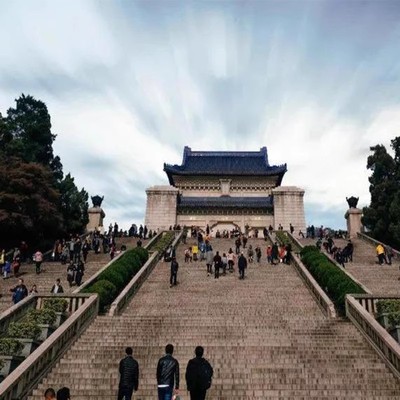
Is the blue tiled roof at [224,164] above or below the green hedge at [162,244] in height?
above

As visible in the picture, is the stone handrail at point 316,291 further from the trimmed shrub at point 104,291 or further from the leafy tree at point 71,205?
the leafy tree at point 71,205

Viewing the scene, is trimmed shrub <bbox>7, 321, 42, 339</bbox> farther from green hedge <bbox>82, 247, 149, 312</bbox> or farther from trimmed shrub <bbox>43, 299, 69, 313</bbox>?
green hedge <bbox>82, 247, 149, 312</bbox>

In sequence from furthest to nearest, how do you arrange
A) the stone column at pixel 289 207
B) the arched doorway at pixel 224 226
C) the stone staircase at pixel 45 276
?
1. the arched doorway at pixel 224 226
2. the stone column at pixel 289 207
3. the stone staircase at pixel 45 276

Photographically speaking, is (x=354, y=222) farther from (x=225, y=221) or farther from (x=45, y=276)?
(x=45, y=276)

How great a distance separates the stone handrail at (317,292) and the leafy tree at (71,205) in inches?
824

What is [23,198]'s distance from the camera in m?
25.0

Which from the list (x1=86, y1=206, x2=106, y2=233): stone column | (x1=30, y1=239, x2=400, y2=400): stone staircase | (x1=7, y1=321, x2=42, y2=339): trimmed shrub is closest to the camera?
(x1=30, y1=239, x2=400, y2=400): stone staircase

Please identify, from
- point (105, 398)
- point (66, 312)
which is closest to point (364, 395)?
point (105, 398)

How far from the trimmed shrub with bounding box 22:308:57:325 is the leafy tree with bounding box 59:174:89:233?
24194 millimetres

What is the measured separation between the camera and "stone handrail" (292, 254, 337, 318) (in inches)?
553

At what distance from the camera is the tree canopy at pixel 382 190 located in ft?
104

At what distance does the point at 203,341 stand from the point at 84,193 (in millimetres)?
31195

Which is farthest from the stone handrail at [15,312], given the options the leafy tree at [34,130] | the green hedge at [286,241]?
the leafy tree at [34,130]

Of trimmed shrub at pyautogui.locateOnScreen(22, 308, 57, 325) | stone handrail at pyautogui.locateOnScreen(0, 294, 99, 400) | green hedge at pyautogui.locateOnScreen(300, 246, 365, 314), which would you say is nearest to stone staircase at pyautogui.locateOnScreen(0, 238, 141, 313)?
trimmed shrub at pyautogui.locateOnScreen(22, 308, 57, 325)
